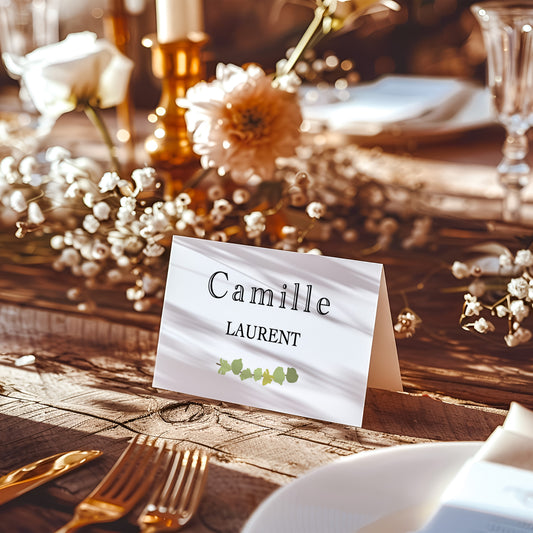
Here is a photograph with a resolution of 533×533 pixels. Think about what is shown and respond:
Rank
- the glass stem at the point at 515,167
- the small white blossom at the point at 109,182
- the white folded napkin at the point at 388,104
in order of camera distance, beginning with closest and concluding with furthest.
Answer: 1. the small white blossom at the point at 109,182
2. the glass stem at the point at 515,167
3. the white folded napkin at the point at 388,104

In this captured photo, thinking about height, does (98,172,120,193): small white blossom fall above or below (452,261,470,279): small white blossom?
above

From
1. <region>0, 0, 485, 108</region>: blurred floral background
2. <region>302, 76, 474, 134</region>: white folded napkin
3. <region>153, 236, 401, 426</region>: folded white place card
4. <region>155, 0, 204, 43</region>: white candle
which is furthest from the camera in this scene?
<region>0, 0, 485, 108</region>: blurred floral background

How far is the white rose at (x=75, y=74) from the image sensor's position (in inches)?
29.8

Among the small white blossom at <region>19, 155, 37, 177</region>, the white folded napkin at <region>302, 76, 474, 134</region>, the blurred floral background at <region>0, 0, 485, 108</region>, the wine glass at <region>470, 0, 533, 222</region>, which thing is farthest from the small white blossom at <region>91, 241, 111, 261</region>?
the blurred floral background at <region>0, 0, 485, 108</region>

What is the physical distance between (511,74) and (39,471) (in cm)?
75

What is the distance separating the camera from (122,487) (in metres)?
0.44

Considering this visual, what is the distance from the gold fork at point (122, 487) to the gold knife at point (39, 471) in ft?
0.09

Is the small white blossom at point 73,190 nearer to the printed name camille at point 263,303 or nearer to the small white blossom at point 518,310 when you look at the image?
the printed name camille at point 263,303

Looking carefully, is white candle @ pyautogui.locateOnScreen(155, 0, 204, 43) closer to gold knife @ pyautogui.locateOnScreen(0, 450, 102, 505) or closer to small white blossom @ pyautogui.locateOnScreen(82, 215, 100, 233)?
small white blossom @ pyautogui.locateOnScreen(82, 215, 100, 233)

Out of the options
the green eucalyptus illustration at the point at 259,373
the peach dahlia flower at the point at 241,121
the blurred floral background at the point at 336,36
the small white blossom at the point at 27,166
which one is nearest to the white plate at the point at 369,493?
the green eucalyptus illustration at the point at 259,373

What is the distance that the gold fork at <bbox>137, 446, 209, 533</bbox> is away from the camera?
41 cm

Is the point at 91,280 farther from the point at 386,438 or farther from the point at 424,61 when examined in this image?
the point at 424,61

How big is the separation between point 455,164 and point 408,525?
1029mm

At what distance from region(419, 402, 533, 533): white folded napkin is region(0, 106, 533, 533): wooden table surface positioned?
96 millimetres
